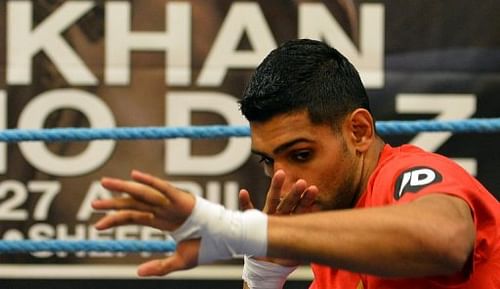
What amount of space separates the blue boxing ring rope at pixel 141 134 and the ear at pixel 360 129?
483mm

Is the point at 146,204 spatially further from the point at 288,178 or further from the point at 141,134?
the point at 141,134

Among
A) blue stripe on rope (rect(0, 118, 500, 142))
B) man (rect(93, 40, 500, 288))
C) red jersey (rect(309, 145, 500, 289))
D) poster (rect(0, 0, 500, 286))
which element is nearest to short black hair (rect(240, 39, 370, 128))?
man (rect(93, 40, 500, 288))

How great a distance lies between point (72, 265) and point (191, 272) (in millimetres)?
287

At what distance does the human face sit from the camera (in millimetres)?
1389

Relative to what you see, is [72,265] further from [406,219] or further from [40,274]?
[406,219]

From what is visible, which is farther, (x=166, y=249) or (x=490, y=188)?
(x=490, y=188)

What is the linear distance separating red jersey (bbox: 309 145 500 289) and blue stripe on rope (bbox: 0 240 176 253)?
0.70 m

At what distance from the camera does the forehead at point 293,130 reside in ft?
4.56

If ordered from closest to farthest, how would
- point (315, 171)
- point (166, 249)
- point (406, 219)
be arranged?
point (406, 219) < point (315, 171) < point (166, 249)

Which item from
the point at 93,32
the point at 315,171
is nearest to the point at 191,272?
the point at 93,32

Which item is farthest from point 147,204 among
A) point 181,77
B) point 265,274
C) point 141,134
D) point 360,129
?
point 181,77

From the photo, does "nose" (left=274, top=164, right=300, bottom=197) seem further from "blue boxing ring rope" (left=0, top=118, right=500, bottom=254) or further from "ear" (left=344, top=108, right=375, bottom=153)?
"blue boxing ring rope" (left=0, top=118, right=500, bottom=254)

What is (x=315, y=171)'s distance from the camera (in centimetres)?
139

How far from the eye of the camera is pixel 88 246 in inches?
78.5
